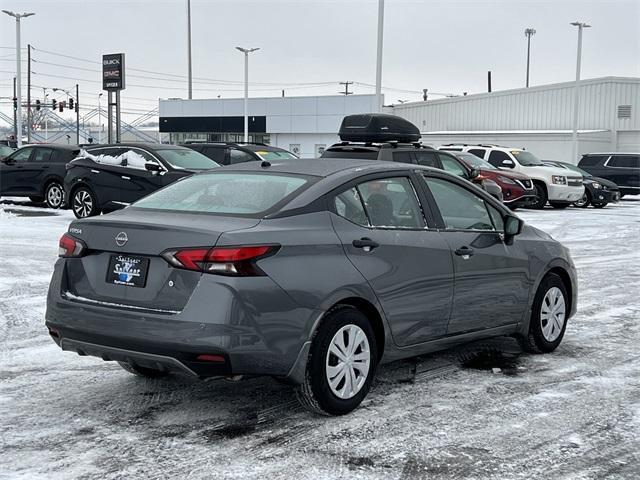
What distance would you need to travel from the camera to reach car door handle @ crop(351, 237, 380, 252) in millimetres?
5391

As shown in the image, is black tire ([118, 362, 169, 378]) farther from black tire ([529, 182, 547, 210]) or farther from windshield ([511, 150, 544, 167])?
windshield ([511, 150, 544, 167])

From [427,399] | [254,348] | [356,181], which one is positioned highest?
[356,181]

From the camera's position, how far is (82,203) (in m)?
17.9

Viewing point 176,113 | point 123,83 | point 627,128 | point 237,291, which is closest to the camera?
point 237,291

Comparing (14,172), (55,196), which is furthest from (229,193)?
(14,172)

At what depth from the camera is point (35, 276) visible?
1048 centimetres

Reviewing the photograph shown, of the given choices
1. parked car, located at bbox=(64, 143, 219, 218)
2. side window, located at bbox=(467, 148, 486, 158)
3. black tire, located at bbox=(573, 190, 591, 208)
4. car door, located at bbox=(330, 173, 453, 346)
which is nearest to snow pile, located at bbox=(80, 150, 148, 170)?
parked car, located at bbox=(64, 143, 219, 218)

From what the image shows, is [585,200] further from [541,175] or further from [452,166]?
[452,166]

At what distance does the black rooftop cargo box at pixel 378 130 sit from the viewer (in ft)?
47.8

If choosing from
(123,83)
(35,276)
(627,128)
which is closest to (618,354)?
(35,276)

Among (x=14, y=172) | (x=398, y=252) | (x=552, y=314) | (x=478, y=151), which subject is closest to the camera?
(x=398, y=252)

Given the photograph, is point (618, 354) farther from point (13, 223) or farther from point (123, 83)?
point (123, 83)

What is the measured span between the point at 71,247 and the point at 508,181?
1957 centimetres

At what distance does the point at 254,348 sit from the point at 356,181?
1.48 metres
